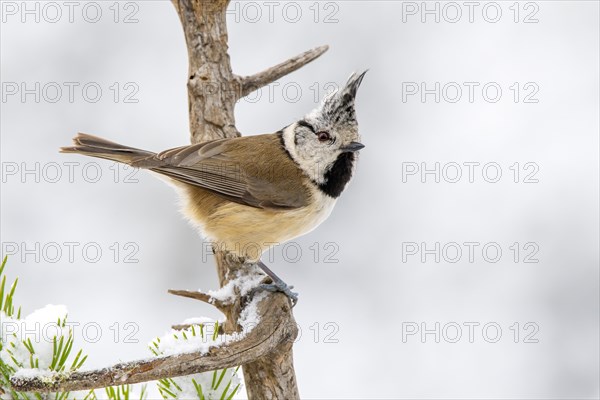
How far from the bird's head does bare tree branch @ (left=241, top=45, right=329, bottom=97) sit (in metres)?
0.31

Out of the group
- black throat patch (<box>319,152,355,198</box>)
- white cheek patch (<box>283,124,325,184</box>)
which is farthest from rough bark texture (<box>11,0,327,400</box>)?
black throat patch (<box>319,152,355,198</box>)

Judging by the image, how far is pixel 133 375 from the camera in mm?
2049

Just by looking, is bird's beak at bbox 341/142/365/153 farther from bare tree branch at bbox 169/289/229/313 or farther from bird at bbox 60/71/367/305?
bare tree branch at bbox 169/289/229/313

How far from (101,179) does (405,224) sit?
7.17 ft

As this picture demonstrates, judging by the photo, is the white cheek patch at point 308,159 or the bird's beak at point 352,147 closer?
the bird's beak at point 352,147

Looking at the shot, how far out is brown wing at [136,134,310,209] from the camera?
332 centimetres

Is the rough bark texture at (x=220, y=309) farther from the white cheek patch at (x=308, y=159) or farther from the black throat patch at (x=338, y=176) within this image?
the black throat patch at (x=338, y=176)

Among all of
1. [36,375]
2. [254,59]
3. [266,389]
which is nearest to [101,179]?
[254,59]

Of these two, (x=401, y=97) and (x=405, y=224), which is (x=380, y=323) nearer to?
→ (x=405, y=224)

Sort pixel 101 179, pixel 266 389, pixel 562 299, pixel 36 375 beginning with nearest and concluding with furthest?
pixel 36 375, pixel 266 389, pixel 562 299, pixel 101 179

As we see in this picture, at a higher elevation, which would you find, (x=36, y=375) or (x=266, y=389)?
(x=36, y=375)

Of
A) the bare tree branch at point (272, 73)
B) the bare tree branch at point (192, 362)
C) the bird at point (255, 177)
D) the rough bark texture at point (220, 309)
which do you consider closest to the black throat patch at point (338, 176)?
the bird at point (255, 177)

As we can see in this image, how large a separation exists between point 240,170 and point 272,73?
61cm

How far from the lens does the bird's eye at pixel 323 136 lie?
127 inches
